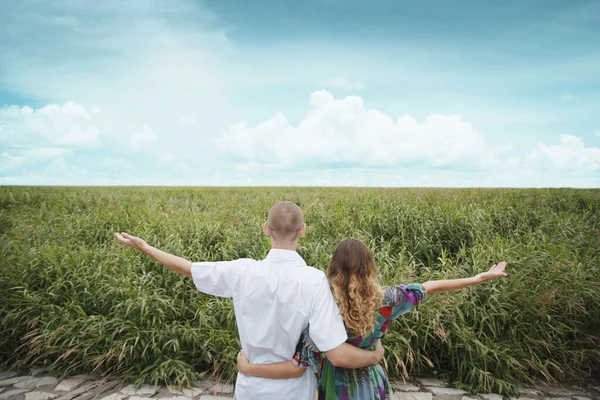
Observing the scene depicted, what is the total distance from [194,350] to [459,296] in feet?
11.7

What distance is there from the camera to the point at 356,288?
7.66 ft

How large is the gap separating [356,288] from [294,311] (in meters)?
0.44

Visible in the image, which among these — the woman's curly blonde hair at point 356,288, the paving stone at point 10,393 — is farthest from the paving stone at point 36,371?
the woman's curly blonde hair at point 356,288

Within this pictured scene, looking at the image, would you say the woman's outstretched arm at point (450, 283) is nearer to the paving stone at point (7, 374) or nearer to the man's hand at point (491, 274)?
the man's hand at point (491, 274)

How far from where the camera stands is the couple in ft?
6.89

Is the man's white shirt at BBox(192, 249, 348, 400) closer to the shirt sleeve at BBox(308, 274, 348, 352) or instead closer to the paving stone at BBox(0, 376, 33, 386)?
the shirt sleeve at BBox(308, 274, 348, 352)

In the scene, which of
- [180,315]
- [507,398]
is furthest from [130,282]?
[507,398]

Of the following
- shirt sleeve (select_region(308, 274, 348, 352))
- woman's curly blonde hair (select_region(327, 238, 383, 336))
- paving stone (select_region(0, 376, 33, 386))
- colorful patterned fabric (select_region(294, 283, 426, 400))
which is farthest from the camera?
paving stone (select_region(0, 376, 33, 386))

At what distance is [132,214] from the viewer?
923 centimetres

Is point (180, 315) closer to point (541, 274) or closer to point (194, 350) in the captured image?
point (194, 350)

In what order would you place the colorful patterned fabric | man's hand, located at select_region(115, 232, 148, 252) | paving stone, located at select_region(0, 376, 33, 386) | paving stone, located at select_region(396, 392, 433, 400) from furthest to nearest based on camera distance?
paving stone, located at select_region(0, 376, 33, 386) < paving stone, located at select_region(396, 392, 433, 400) < man's hand, located at select_region(115, 232, 148, 252) < the colorful patterned fabric

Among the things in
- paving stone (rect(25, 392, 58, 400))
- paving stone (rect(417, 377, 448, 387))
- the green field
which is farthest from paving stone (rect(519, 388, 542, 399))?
paving stone (rect(25, 392, 58, 400))

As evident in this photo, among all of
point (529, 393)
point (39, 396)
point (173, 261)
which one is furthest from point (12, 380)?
point (529, 393)

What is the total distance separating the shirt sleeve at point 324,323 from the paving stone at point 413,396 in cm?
268
